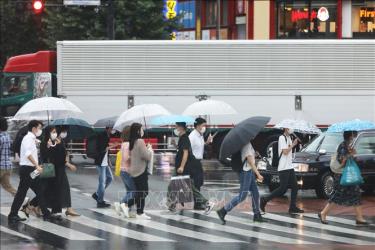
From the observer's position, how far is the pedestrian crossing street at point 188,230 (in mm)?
12367

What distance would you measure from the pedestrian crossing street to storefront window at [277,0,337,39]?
26.3 meters

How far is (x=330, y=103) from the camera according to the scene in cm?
2669

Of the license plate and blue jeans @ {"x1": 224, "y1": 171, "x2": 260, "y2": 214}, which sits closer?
blue jeans @ {"x1": 224, "y1": 171, "x2": 260, "y2": 214}

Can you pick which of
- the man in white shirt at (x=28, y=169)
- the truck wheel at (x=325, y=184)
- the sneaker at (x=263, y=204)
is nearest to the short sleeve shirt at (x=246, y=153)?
the sneaker at (x=263, y=204)

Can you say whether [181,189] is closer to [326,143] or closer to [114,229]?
[114,229]

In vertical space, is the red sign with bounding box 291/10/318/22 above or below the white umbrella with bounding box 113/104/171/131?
above

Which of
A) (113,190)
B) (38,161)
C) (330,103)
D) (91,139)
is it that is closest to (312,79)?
(330,103)

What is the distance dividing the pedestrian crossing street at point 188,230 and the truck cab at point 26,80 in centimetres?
1311

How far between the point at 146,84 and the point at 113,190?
8.40 m

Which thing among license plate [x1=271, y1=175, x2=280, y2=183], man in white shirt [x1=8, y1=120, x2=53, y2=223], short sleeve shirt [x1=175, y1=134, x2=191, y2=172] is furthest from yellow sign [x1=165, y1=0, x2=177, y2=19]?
man in white shirt [x1=8, y1=120, x2=53, y2=223]

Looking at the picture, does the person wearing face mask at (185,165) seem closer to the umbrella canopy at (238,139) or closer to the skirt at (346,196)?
the umbrella canopy at (238,139)

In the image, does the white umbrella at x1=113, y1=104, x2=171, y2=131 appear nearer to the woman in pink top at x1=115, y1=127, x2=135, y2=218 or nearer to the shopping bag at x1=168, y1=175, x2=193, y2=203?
the woman in pink top at x1=115, y1=127, x2=135, y2=218

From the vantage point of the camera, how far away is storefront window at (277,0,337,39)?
4006 centimetres

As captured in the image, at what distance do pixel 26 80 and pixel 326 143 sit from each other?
13700mm
